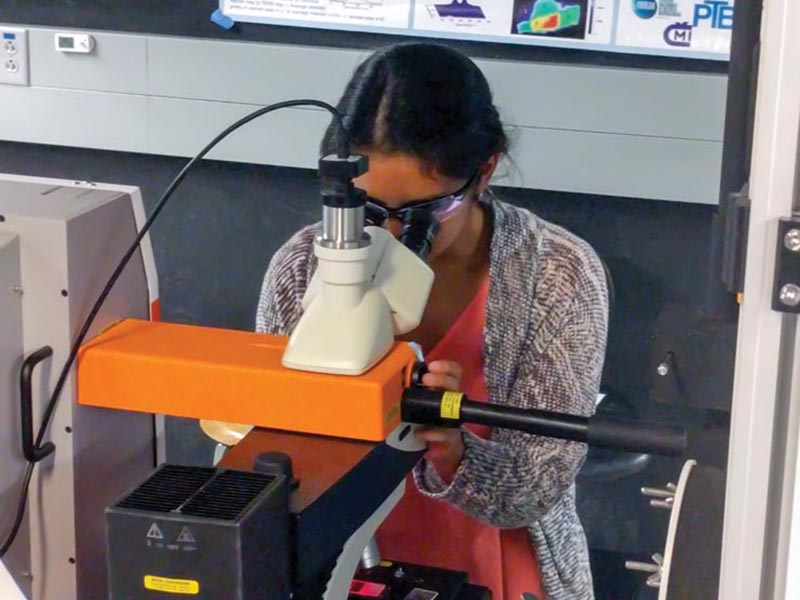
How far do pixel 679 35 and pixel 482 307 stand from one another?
1.15m

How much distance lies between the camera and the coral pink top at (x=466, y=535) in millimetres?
1558

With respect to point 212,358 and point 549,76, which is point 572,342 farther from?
point 549,76

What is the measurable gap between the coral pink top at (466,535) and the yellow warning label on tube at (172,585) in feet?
2.67

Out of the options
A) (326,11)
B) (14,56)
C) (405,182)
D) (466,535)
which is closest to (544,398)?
(466,535)

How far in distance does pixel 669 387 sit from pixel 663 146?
1.86 feet

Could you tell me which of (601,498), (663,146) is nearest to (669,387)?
(601,498)

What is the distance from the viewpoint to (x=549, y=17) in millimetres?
2490

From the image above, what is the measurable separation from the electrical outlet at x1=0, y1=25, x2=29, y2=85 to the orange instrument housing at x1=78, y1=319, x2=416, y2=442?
6.25ft

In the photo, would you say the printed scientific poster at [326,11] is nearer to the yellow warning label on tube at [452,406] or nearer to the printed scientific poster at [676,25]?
the printed scientific poster at [676,25]

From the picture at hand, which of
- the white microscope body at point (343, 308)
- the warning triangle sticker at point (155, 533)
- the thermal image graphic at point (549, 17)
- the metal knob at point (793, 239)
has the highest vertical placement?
the thermal image graphic at point (549, 17)

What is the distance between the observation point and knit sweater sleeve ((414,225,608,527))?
4.55 ft

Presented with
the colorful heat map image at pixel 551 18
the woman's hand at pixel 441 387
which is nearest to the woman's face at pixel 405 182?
the woman's hand at pixel 441 387

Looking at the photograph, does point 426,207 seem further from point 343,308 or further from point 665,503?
point 665,503

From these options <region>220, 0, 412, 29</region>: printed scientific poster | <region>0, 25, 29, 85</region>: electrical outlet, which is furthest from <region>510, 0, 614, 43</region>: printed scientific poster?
<region>0, 25, 29, 85</region>: electrical outlet
